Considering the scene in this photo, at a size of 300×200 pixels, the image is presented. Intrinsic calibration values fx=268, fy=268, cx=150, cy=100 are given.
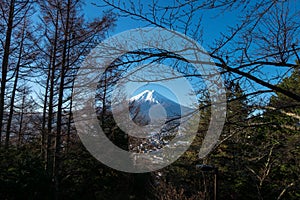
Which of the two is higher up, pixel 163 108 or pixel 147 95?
pixel 147 95

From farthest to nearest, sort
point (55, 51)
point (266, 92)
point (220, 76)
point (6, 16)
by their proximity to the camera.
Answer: point (55, 51)
point (6, 16)
point (266, 92)
point (220, 76)

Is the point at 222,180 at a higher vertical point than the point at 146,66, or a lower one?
lower

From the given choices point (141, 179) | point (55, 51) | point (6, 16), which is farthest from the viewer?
point (141, 179)

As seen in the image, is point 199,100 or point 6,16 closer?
point 199,100

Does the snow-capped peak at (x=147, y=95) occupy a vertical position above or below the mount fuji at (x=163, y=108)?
above

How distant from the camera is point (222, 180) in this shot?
9.16 metres

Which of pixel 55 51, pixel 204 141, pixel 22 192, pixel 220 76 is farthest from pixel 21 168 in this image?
pixel 220 76

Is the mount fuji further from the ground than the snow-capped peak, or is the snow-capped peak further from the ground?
the snow-capped peak

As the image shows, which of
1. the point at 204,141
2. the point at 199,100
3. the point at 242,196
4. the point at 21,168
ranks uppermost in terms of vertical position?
the point at 199,100

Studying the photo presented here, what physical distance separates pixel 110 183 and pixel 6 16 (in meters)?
6.39

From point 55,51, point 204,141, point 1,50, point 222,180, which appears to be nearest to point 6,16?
point 1,50

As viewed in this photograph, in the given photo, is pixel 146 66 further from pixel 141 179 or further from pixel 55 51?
pixel 141 179

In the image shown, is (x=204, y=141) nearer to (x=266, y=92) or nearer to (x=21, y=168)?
(x=266, y=92)

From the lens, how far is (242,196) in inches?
353
